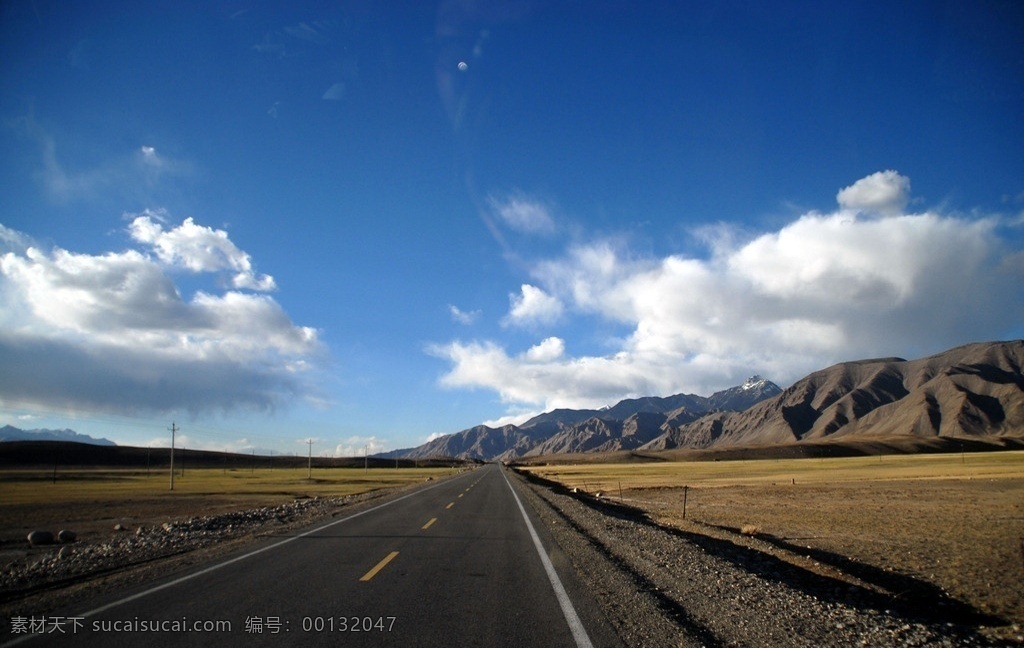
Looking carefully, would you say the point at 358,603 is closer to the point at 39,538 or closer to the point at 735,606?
the point at 735,606

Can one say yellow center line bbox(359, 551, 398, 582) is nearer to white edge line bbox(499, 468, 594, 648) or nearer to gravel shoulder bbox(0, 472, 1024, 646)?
white edge line bbox(499, 468, 594, 648)

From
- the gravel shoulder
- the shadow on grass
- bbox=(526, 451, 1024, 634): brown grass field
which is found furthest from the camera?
bbox=(526, 451, 1024, 634): brown grass field

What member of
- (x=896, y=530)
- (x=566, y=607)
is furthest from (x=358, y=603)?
(x=896, y=530)

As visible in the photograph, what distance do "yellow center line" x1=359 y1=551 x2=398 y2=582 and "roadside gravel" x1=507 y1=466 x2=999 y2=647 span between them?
4.04 m

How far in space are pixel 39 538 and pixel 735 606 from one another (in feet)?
83.7

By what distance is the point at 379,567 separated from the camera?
11.1 m

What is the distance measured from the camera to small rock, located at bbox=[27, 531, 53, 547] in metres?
21.0

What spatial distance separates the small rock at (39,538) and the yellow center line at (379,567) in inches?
694

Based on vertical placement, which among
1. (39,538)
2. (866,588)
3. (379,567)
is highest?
(379,567)

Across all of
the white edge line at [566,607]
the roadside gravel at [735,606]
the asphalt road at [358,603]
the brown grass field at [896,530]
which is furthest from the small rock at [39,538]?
the brown grass field at [896,530]

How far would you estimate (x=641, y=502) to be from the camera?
39688mm

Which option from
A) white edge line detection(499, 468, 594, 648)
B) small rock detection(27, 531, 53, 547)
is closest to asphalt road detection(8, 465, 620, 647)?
white edge line detection(499, 468, 594, 648)

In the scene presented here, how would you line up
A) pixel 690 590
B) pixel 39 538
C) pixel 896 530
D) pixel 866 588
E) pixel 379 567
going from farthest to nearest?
pixel 896 530 < pixel 39 538 < pixel 866 588 < pixel 379 567 < pixel 690 590

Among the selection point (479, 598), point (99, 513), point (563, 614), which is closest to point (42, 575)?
point (479, 598)
